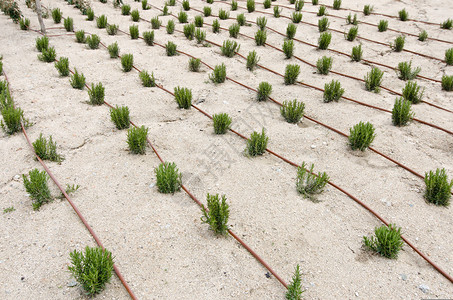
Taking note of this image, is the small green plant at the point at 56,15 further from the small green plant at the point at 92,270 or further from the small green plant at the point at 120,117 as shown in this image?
the small green plant at the point at 92,270

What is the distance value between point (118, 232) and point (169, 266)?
649mm

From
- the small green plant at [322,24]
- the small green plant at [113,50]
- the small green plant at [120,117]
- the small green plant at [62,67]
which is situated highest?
the small green plant at [322,24]

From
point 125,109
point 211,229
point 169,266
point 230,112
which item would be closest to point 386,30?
point 230,112

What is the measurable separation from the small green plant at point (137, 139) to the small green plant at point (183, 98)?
1.21 meters

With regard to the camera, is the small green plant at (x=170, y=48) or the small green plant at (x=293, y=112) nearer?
the small green plant at (x=293, y=112)

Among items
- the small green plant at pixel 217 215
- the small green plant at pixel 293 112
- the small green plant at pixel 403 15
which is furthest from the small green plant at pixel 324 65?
the small green plant at pixel 403 15

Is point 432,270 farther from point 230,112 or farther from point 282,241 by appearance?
point 230,112

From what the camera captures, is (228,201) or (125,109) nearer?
(228,201)

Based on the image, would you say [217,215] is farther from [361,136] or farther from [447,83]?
[447,83]

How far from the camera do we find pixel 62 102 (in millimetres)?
5020

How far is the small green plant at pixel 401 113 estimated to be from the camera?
176 inches

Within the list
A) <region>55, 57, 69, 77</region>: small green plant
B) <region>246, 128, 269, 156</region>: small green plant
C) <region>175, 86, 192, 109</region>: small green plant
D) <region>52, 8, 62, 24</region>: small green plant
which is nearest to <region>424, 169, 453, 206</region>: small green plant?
<region>246, 128, 269, 156</region>: small green plant

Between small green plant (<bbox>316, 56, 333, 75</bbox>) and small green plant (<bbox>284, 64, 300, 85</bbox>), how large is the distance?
67 centimetres

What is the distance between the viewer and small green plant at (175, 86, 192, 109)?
16.2 ft
